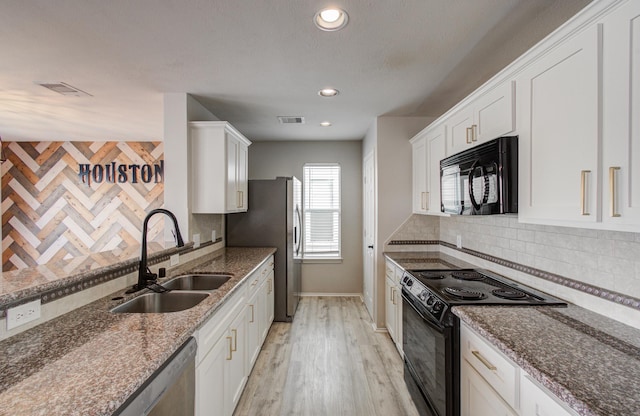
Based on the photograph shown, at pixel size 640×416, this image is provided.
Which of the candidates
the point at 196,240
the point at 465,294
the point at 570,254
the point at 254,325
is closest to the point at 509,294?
the point at 465,294

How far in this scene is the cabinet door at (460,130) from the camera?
213 centimetres

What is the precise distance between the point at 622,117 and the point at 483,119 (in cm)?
95

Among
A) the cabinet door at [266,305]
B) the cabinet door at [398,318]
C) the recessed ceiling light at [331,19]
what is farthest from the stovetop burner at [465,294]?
the cabinet door at [266,305]

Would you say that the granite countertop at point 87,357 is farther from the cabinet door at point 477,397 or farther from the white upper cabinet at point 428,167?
the white upper cabinet at point 428,167

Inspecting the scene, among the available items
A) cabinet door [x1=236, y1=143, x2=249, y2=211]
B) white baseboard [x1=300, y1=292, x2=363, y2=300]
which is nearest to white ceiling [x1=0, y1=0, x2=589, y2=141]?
cabinet door [x1=236, y1=143, x2=249, y2=211]

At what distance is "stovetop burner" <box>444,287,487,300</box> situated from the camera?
5.69 ft

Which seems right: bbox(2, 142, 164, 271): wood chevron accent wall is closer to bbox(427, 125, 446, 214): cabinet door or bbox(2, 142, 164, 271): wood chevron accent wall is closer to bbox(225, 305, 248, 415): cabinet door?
bbox(225, 305, 248, 415): cabinet door

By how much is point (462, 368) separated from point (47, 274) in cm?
222

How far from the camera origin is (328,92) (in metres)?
2.83

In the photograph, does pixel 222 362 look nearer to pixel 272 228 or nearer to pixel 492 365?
pixel 492 365

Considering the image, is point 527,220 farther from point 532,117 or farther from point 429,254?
point 429,254

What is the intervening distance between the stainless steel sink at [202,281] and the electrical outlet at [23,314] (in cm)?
103

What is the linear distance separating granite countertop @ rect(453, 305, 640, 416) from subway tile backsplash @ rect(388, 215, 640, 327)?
14 cm

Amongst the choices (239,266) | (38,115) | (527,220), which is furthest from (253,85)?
(38,115)
